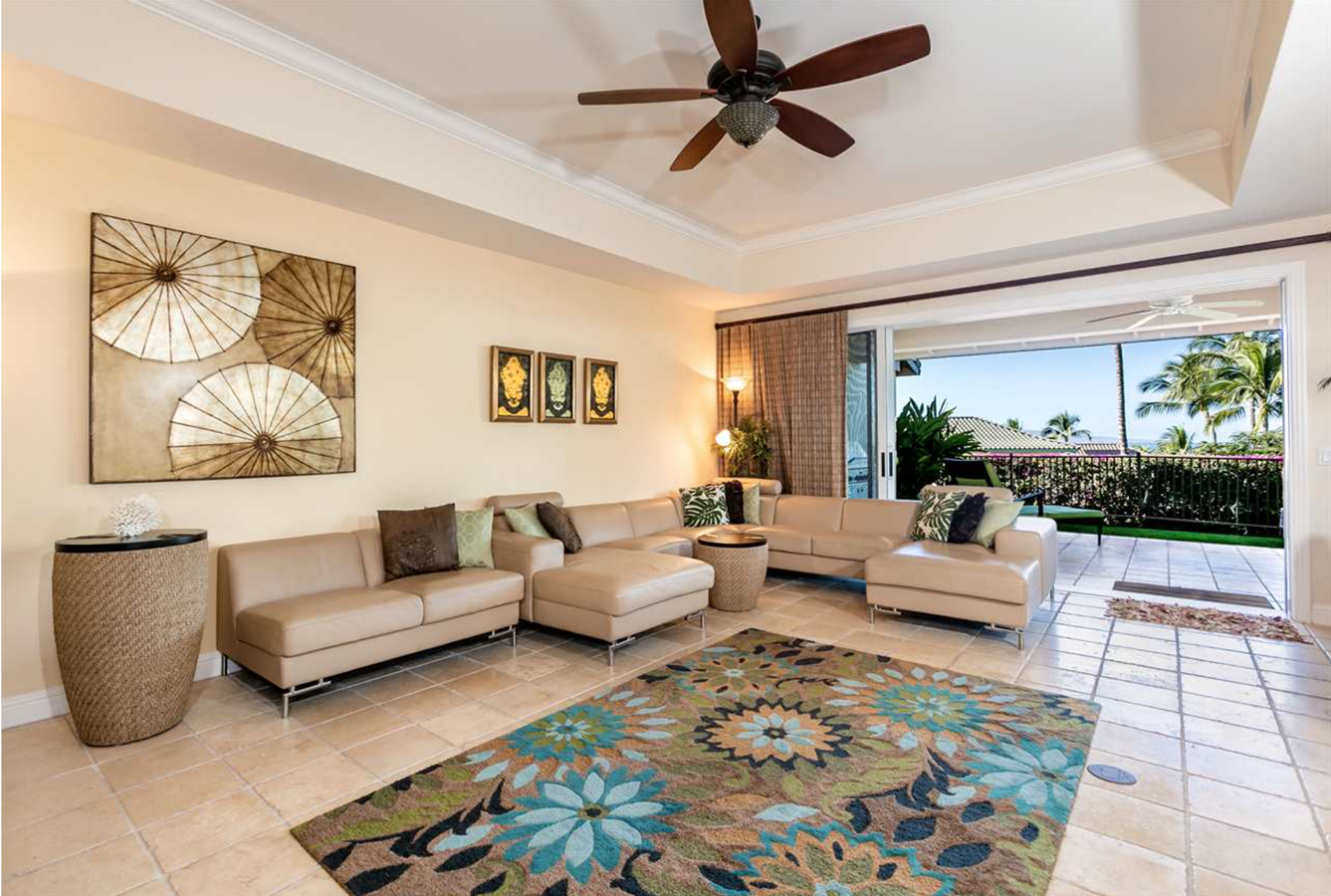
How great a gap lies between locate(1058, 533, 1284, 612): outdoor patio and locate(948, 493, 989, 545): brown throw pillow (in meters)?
1.57

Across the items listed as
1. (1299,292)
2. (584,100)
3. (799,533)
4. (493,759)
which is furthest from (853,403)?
(493,759)

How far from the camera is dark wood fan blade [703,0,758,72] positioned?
236cm

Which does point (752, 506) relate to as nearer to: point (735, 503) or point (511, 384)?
point (735, 503)

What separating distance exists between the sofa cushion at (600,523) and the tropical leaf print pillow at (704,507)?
2.40ft

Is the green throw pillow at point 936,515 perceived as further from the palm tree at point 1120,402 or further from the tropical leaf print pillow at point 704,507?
the palm tree at point 1120,402

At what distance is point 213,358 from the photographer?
11.3 ft

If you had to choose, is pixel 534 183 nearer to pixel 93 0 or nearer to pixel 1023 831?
pixel 93 0

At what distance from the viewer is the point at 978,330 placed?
889 cm

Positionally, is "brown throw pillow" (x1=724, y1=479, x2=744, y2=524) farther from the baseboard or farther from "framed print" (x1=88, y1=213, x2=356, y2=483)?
the baseboard

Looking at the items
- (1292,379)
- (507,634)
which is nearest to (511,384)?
(507,634)

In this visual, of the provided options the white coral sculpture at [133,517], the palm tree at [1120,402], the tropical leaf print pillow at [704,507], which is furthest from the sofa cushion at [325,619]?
the palm tree at [1120,402]

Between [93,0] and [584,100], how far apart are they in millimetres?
2023

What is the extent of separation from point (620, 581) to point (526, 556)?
732mm

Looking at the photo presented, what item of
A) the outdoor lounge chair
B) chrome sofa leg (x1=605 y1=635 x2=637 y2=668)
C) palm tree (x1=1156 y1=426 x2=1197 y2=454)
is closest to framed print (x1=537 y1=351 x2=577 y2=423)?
chrome sofa leg (x1=605 y1=635 x2=637 y2=668)
